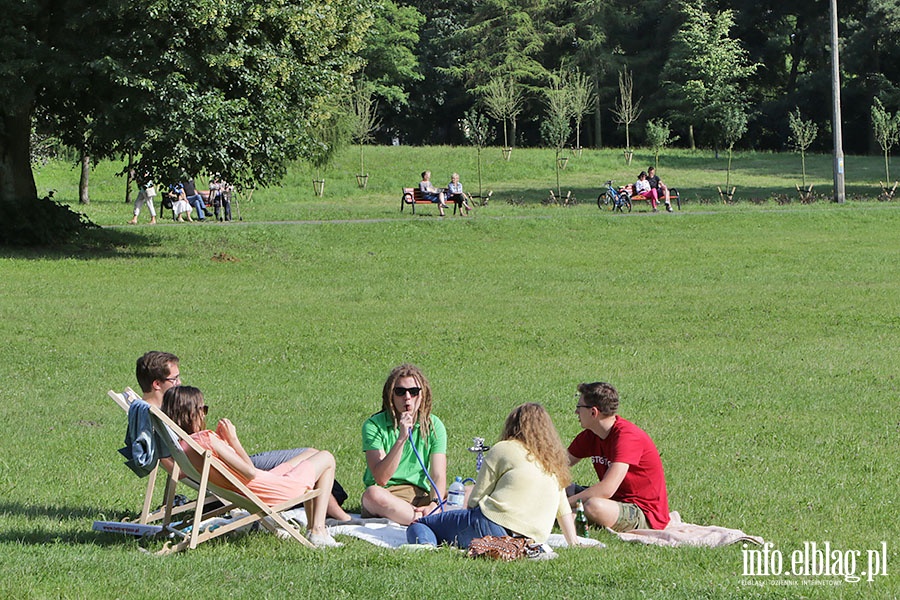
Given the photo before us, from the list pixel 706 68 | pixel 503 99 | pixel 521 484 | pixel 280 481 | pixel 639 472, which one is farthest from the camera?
pixel 706 68

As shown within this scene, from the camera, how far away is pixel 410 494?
7.88 metres

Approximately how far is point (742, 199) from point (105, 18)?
26.7 m

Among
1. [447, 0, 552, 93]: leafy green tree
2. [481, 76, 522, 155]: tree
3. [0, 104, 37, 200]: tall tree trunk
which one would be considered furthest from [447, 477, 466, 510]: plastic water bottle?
[447, 0, 552, 93]: leafy green tree

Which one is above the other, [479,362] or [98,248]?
[98,248]

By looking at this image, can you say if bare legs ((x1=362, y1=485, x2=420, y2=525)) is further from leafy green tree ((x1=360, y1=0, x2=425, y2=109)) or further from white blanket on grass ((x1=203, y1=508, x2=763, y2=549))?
leafy green tree ((x1=360, y1=0, x2=425, y2=109))

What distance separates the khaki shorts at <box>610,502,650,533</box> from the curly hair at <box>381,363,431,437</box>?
147 cm

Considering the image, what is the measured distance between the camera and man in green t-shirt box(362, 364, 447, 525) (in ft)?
24.8

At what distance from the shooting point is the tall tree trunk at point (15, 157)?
27.7 metres

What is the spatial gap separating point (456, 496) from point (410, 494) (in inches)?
14.3

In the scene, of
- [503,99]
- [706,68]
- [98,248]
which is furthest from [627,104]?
[98,248]

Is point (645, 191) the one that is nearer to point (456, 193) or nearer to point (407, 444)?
point (456, 193)

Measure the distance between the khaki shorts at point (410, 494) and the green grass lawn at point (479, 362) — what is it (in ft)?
2.75

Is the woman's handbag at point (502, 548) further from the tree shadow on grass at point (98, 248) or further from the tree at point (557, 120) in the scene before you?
the tree at point (557, 120)

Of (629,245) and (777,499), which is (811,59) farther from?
(777,499)
